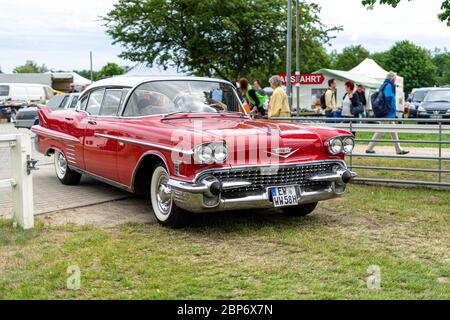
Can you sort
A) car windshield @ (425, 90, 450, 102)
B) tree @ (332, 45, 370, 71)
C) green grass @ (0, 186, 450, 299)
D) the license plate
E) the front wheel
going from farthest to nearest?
tree @ (332, 45, 370, 71)
car windshield @ (425, 90, 450, 102)
the front wheel
the license plate
green grass @ (0, 186, 450, 299)

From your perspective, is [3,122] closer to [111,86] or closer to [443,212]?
[111,86]

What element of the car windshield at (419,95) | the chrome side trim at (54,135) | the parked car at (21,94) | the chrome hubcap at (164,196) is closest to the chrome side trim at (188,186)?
the chrome hubcap at (164,196)

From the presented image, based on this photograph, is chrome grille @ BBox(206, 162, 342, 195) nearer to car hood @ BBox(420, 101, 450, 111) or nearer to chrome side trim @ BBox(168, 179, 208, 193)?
chrome side trim @ BBox(168, 179, 208, 193)

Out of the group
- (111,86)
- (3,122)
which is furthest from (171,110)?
(3,122)

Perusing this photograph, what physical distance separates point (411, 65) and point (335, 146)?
288ft

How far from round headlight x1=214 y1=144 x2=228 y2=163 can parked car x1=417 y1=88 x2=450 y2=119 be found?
60.0ft

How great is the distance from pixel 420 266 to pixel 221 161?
2020 mm

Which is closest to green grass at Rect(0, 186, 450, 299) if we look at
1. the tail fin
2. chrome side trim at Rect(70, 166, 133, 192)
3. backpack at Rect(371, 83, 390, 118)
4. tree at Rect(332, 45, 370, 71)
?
chrome side trim at Rect(70, 166, 133, 192)

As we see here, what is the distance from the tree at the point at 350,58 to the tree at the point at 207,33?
62.1m

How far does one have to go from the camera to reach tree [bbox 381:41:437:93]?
291 ft

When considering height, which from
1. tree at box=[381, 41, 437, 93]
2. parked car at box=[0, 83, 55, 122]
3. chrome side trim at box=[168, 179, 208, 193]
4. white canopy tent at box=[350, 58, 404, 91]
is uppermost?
tree at box=[381, 41, 437, 93]

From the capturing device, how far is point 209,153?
5629 mm

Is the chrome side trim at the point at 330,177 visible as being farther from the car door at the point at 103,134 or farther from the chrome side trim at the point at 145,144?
the car door at the point at 103,134
